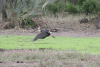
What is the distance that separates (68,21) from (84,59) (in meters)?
7.90

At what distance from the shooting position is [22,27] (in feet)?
33.6

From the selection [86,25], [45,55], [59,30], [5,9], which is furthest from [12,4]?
[45,55]

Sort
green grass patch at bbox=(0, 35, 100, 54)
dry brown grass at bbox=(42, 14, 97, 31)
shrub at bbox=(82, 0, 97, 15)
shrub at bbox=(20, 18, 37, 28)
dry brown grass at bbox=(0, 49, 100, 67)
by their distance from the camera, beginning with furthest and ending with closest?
shrub at bbox=(82, 0, 97, 15) < shrub at bbox=(20, 18, 37, 28) < dry brown grass at bbox=(42, 14, 97, 31) < green grass patch at bbox=(0, 35, 100, 54) < dry brown grass at bbox=(0, 49, 100, 67)

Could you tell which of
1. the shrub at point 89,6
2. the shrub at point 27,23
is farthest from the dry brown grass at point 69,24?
the shrub at point 89,6

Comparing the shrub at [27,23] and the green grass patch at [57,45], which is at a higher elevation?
the green grass patch at [57,45]

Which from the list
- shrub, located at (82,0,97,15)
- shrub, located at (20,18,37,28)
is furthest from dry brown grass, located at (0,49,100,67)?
shrub, located at (82,0,97,15)

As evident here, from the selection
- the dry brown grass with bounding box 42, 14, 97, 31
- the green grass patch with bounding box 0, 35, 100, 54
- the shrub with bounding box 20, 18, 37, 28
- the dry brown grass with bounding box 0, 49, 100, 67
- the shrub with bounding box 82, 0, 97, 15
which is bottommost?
the dry brown grass with bounding box 42, 14, 97, 31

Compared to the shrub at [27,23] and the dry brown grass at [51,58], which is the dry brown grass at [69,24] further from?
the dry brown grass at [51,58]

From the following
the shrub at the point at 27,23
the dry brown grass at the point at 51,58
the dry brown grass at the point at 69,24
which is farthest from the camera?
the shrub at the point at 27,23

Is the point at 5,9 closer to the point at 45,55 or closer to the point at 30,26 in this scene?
the point at 30,26

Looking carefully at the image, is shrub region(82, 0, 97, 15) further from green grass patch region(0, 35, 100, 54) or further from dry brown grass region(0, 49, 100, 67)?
dry brown grass region(0, 49, 100, 67)

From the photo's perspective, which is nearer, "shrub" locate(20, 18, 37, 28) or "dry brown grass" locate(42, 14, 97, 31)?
"dry brown grass" locate(42, 14, 97, 31)

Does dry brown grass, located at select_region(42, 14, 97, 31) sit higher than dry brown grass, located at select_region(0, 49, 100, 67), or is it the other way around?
dry brown grass, located at select_region(0, 49, 100, 67)

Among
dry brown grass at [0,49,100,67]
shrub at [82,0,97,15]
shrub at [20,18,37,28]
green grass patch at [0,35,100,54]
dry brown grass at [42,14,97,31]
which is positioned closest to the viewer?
dry brown grass at [0,49,100,67]
